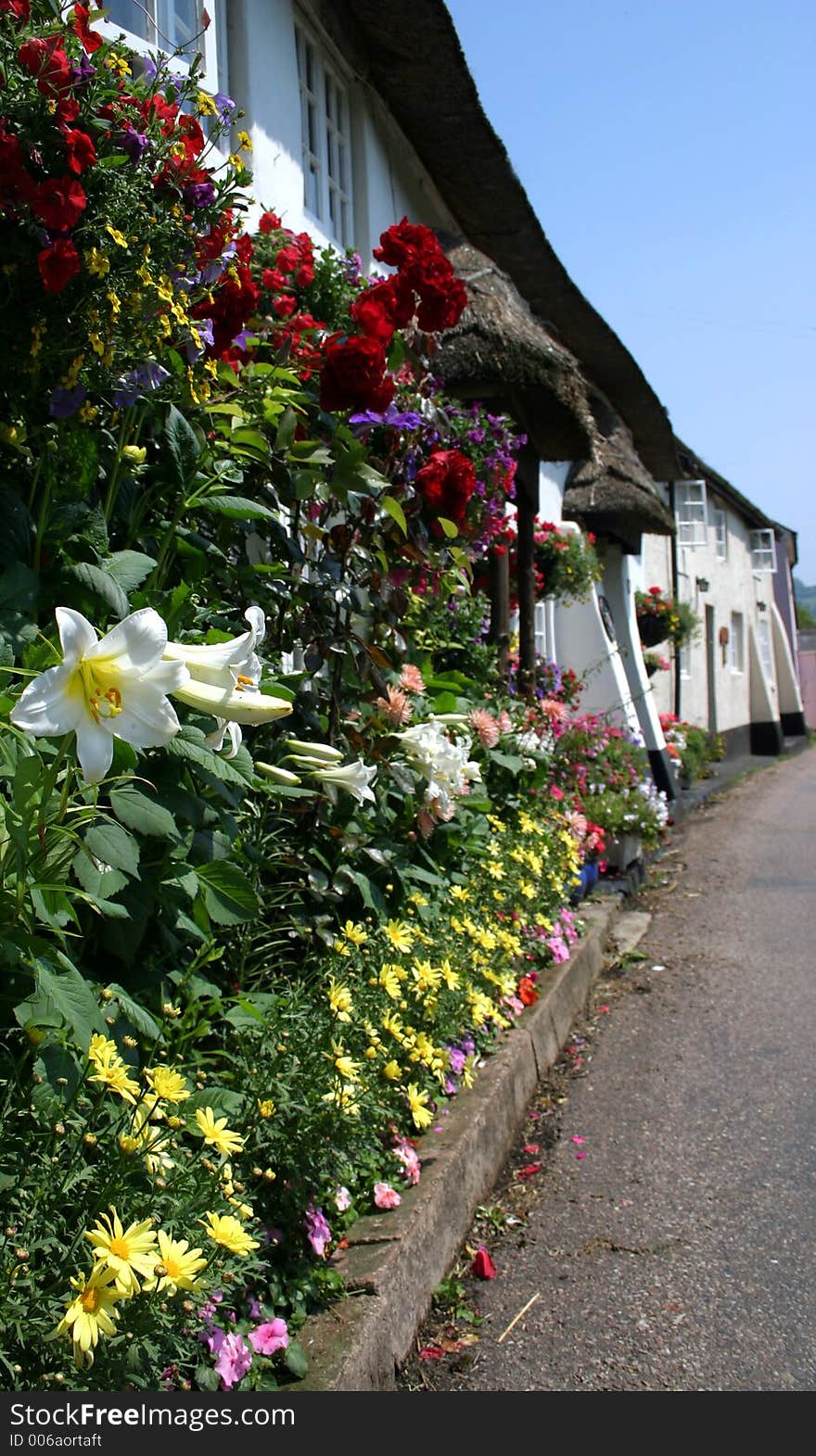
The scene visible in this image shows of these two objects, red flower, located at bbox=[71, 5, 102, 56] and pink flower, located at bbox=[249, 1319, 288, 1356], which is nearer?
pink flower, located at bbox=[249, 1319, 288, 1356]

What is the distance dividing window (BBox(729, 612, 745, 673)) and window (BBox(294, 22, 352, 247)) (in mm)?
19142

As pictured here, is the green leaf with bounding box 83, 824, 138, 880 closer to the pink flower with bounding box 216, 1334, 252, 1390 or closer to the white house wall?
the pink flower with bounding box 216, 1334, 252, 1390

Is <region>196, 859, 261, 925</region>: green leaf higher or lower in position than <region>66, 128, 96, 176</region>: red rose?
lower

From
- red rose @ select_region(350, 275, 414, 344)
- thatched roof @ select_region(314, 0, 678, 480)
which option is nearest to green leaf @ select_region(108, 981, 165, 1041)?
red rose @ select_region(350, 275, 414, 344)

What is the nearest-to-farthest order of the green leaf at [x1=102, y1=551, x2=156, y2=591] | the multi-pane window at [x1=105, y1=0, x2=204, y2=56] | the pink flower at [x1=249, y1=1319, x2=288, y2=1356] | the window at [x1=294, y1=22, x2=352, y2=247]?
the pink flower at [x1=249, y1=1319, x2=288, y2=1356] → the green leaf at [x1=102, y1=551, x2=156, y2=591] → the multi-pane window at [x1=105, y1=0, x2=204, y2=56] → the window at [x1=294, y1=22, x2=352, y2=247]

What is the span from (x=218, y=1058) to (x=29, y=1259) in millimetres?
916

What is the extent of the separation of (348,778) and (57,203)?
1.32 m

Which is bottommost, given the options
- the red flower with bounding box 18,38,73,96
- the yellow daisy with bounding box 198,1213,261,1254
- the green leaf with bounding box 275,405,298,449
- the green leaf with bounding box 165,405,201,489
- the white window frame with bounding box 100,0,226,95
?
the yellow daisy with bounding box 198,1213,261,1254

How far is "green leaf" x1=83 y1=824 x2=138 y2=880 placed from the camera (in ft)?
5.50

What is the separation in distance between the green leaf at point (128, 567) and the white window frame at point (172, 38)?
7.24 ft

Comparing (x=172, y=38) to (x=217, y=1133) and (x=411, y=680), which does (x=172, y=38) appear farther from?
(x=217, y=1133)

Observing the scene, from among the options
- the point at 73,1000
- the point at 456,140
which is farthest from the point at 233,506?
the point at 456,140

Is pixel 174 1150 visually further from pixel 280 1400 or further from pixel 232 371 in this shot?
pixel 232 371

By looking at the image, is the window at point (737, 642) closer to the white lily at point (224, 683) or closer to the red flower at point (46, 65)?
the red flower at point (46, 65)
